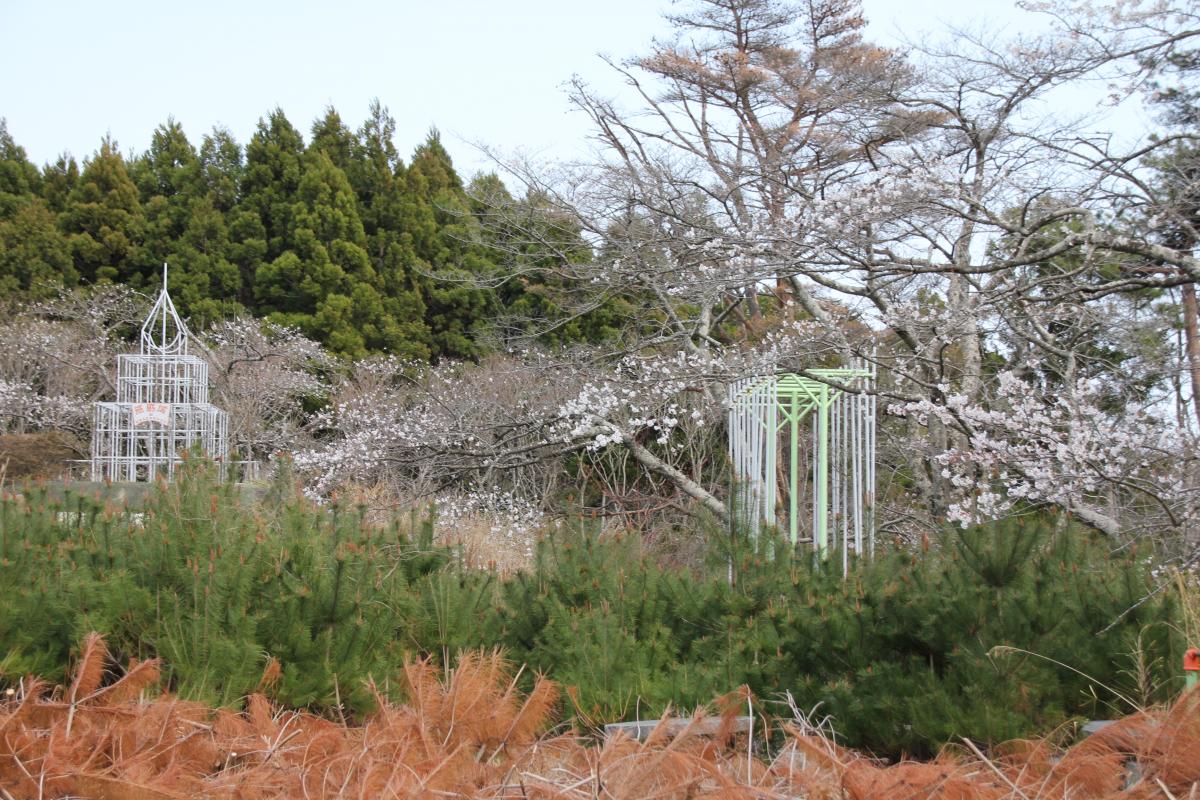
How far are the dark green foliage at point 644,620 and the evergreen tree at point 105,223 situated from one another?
13.3 meters

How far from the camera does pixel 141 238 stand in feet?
52.7

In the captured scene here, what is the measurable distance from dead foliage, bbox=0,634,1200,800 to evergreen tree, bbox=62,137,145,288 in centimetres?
1483

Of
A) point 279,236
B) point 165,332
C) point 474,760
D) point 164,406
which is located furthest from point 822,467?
point 279,236

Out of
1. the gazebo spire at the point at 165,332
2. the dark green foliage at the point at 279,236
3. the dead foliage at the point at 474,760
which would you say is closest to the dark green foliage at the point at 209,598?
the dead foliage at the point at 474,760

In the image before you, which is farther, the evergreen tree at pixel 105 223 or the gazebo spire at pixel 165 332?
the evergreen tree at pixel 105 223

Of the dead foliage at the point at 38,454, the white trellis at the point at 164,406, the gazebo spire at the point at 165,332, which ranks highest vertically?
the gazebo spire at the point at 165,332

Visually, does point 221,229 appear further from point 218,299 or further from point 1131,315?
point 1131,315

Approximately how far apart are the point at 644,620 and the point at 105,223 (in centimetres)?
1500

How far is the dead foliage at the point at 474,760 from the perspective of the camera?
1.78 metres

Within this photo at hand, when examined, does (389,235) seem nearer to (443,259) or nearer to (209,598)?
(443,259)

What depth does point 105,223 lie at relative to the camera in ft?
52.7

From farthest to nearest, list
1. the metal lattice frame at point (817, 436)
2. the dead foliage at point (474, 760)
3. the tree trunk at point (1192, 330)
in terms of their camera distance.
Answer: the tree trunk at point (1192, 330) → the metal lattice frame at point (817, 436) → the dead foliage at point (474, 760)

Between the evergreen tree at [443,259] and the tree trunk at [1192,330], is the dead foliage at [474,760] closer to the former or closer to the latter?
the tree trunk at [1192,330]

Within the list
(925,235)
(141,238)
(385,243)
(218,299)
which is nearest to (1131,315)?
(925,235)
